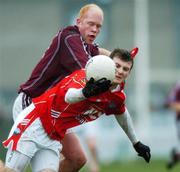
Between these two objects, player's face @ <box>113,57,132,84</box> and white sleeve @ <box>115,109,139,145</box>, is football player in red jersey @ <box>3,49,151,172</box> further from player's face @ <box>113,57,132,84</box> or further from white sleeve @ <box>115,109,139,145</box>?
white sleeve @ <box>115,109,139,145</box>

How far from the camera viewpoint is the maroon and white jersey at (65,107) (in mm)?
9797

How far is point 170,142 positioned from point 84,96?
58.1 feet

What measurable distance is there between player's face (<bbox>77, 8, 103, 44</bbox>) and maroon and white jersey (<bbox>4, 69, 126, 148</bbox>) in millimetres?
901

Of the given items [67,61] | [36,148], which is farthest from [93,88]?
[67,61]

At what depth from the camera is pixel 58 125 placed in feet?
32.9

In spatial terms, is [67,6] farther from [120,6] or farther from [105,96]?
[105,96]

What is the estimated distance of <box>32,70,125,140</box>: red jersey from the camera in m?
9.79

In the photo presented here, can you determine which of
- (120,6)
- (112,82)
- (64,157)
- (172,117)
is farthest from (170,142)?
(112,82)

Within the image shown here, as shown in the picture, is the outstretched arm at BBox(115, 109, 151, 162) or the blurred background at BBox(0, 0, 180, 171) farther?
the blurred background at BBox(0, 0, 180, 171)

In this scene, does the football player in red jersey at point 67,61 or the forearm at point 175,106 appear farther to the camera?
the forearm at point 175,106

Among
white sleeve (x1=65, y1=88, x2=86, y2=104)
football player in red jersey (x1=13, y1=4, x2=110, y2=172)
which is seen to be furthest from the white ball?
football player in red jersey (x1=13, y1=4, x2=110, y2=172)

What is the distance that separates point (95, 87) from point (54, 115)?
100cm

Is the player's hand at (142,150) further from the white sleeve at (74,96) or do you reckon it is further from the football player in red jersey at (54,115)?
the white sleeve at (74,96)

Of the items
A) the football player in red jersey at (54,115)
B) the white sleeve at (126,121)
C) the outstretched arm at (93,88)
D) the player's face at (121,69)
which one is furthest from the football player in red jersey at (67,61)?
the outstretched arm at (93,88)
